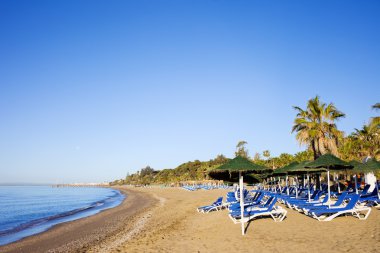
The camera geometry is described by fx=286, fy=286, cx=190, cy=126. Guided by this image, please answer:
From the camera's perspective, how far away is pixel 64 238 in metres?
13.7

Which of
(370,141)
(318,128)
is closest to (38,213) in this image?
(318,128)

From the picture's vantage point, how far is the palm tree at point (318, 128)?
19.9m

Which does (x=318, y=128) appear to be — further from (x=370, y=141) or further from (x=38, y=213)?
(x=38, y=213)

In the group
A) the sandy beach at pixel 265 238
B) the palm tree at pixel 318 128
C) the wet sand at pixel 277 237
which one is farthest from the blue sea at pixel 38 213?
the palm tree at pixel 318 128

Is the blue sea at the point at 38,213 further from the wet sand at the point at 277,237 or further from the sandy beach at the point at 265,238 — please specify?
the wet sand at the point at 277,237

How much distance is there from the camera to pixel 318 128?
66.9 feet

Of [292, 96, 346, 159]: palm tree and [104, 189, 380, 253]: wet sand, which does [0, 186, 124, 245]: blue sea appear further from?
[292, 96, 346, 159]: palm tree

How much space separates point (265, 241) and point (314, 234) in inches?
57.9

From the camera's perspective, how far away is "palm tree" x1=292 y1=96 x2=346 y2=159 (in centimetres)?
1988

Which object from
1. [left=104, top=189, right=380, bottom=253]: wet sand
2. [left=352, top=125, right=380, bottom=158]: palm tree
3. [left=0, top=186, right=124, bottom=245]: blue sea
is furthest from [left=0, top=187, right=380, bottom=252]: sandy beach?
[left=352, top=125, right=380, bottom=158]: palm tree

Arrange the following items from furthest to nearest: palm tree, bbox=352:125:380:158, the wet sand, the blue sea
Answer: palm tree, bbox=352:125:380:158
the blue sea
the wet sand

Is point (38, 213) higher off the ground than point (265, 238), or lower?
lower

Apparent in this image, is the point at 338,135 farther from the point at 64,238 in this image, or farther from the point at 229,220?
the point at 64,238

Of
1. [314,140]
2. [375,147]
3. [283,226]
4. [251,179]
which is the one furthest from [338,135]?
[283,226]
